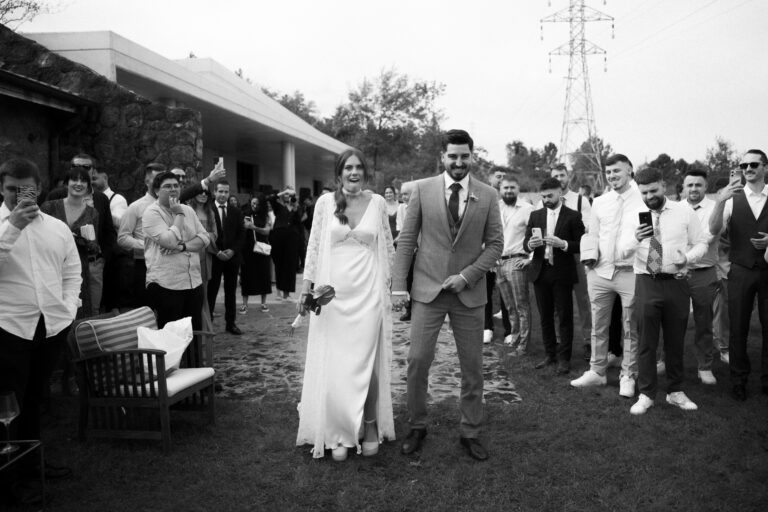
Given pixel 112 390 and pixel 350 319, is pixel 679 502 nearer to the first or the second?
pixel 350 319

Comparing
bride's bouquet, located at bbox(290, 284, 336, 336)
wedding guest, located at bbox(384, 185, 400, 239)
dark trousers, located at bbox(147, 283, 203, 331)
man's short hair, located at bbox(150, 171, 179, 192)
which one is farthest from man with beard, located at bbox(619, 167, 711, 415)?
wedding guest, located at bbox(384, 185, 400, 239)

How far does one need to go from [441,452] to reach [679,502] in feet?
5.36

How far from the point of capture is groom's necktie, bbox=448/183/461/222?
4414mm

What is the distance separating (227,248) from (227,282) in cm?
58

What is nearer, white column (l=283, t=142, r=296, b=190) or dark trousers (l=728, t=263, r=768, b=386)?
dark trousers (l=728, t=263, r=768, b=386)

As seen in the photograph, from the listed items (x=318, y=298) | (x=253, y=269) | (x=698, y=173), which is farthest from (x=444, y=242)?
(x=253, y=269)

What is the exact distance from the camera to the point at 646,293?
532 centimetres

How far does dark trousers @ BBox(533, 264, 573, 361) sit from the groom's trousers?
251 centimetres

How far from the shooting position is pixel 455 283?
4270 millimetres

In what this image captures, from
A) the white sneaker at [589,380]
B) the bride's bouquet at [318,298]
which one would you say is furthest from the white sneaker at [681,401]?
the bride's bouquet at [318,298]

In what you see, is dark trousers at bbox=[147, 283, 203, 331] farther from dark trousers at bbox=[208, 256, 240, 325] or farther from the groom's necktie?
the groom's necktie

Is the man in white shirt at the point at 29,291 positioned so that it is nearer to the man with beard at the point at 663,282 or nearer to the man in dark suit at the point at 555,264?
the man with beard at the point at 663,282

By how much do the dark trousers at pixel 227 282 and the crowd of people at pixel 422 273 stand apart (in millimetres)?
496

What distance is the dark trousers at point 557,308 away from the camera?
21.7ft
